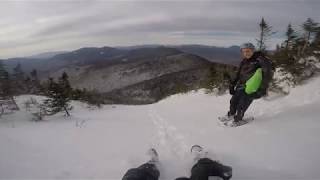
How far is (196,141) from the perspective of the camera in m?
6.52

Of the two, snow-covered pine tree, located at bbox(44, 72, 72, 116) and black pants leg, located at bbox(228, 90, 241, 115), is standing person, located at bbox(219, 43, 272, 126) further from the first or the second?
snow-covered pine tree, located at bbox(44, 72, 72, 116)

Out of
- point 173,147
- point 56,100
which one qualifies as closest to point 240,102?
point 173,147

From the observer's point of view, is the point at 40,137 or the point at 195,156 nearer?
the point at 195,156

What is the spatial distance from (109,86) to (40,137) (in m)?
117

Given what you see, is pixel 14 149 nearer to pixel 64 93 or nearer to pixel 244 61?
pixel 244 61

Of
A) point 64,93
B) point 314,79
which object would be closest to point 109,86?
point 64,93

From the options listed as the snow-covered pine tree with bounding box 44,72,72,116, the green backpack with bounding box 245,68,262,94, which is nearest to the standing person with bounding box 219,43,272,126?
the green backpack with bounding box 245,68,262,94

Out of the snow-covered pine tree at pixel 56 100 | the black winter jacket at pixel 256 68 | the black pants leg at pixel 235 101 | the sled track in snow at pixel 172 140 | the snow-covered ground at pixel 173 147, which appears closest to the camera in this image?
the snow-covered ground at pixel 173 147

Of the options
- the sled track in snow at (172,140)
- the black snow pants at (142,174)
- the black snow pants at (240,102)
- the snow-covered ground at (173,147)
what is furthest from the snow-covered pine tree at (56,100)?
the black snow pants at (142,174)

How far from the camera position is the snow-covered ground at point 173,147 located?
16.3 feet

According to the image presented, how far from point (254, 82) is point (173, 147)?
226cm

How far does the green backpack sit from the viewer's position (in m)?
6.72

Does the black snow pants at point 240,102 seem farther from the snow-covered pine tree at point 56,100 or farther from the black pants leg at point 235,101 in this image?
the snow-covered pine tree at point 56,100

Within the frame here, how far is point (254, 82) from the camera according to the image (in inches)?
267
